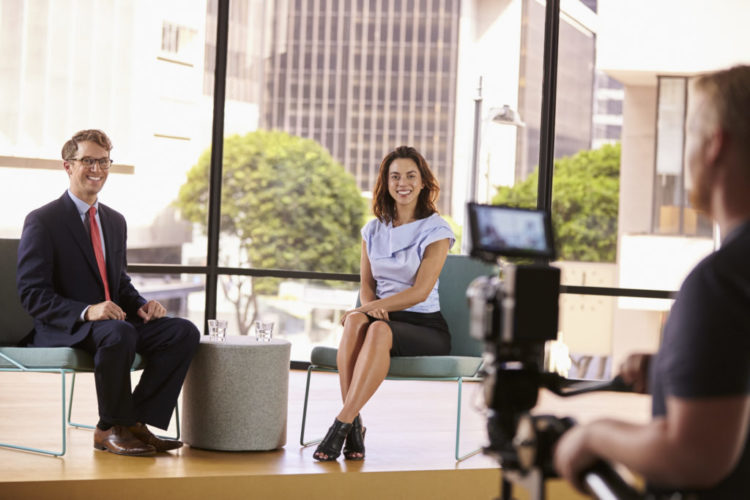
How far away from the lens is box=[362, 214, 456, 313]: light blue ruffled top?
3639 mm

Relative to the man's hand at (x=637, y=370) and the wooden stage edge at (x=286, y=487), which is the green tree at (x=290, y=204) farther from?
the man's hand at (x=637, y=370)

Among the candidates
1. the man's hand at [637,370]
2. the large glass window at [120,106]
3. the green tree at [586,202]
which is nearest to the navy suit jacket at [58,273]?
the large glass window at [120,106]

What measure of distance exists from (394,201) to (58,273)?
52.0 inches

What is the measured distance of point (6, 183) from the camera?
5.41 meters

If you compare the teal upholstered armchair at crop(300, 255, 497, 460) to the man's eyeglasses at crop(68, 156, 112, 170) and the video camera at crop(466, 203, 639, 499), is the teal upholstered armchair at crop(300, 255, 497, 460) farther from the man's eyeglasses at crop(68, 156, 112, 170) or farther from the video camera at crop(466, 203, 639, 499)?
the video camera at crop(466, 203, 639, 499)

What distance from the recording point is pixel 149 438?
3324 millimetres

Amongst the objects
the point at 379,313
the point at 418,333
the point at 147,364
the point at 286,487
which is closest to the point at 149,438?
the point at 147,364

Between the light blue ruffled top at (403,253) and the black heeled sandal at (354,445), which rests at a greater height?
the light blue ruffled top at (403,253)

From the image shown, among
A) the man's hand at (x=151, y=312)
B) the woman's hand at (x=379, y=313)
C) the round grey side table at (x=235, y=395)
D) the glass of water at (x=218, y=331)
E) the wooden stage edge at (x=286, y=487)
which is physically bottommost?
the wooden stage edge at (x=286, y=487)

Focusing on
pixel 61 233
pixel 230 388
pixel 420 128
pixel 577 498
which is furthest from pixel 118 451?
pixel 420 128

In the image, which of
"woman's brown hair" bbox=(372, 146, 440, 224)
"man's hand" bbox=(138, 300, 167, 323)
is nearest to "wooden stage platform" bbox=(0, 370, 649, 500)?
"man's hand" bbox=(138, 300, 167, 323)

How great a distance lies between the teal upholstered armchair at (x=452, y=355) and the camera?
3438 mm

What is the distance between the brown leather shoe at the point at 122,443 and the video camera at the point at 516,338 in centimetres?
209

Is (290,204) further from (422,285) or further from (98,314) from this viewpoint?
(98,314)
